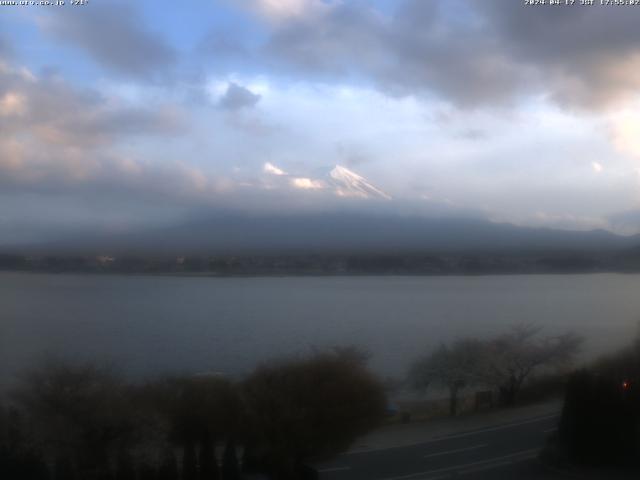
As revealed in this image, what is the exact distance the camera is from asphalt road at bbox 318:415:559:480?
21.0 ft

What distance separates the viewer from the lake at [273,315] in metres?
7.63

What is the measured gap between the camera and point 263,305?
961 centimetres

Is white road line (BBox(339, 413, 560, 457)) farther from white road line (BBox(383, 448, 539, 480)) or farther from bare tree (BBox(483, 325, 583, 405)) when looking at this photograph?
bare tree (BBox(483, 325, 583, 405))

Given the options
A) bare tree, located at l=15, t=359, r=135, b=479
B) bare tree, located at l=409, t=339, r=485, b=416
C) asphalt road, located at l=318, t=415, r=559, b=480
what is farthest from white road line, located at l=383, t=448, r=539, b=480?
bare tree, located at l=15, t=359, r=135, b=479

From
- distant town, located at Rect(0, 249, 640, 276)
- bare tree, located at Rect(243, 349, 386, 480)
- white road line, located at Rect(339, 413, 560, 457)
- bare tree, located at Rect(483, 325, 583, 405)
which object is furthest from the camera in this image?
distant town, located at Rect(0, 249, 640, 276)

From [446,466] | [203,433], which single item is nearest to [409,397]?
[446,466]

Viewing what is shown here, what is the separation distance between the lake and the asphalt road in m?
1.17

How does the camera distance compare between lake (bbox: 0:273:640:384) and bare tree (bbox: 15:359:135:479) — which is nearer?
bare tree (bbox: 15:359:135:479)

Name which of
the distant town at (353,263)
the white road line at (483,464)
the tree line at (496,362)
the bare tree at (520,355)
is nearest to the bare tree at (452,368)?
the tree line at (496,362)

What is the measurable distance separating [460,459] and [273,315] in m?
3.43

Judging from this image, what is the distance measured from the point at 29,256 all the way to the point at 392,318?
5240 mm

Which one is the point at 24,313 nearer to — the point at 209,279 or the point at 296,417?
the point at 209,279

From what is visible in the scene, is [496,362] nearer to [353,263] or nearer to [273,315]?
[353,263]

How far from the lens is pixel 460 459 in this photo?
6.70 metres
